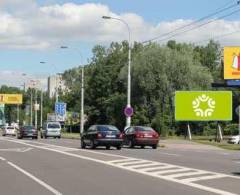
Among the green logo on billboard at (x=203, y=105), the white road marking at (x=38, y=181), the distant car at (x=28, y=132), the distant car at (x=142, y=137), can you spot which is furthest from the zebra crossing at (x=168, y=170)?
the distant car at (x=28, y=132)

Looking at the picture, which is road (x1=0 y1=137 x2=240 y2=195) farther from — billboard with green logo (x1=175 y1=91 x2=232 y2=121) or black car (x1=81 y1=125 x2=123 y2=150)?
billboard with green logo (x1=175 y1=91 x2=232 y2=121)

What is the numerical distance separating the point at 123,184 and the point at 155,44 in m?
73.5

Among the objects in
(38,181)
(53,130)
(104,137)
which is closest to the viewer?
(38,181)

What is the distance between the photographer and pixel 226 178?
19016 millimetres

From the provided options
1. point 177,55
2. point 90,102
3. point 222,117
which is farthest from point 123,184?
point 90,102

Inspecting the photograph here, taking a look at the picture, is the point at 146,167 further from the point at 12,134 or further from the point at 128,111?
the point at 12,134

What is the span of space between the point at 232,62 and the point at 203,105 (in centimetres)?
519

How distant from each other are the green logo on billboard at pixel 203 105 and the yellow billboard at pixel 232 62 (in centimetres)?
303

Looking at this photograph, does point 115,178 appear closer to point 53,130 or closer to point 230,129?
point 53,130

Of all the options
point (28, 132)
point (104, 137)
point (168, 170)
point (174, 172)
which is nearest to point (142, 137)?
point (104, 137)

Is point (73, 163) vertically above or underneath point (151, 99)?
underneath

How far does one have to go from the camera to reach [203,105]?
2557 inches

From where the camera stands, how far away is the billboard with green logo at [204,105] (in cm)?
6431

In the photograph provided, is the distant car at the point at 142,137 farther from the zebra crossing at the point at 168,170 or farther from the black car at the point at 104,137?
the zebra crossing at the point at 168,170
